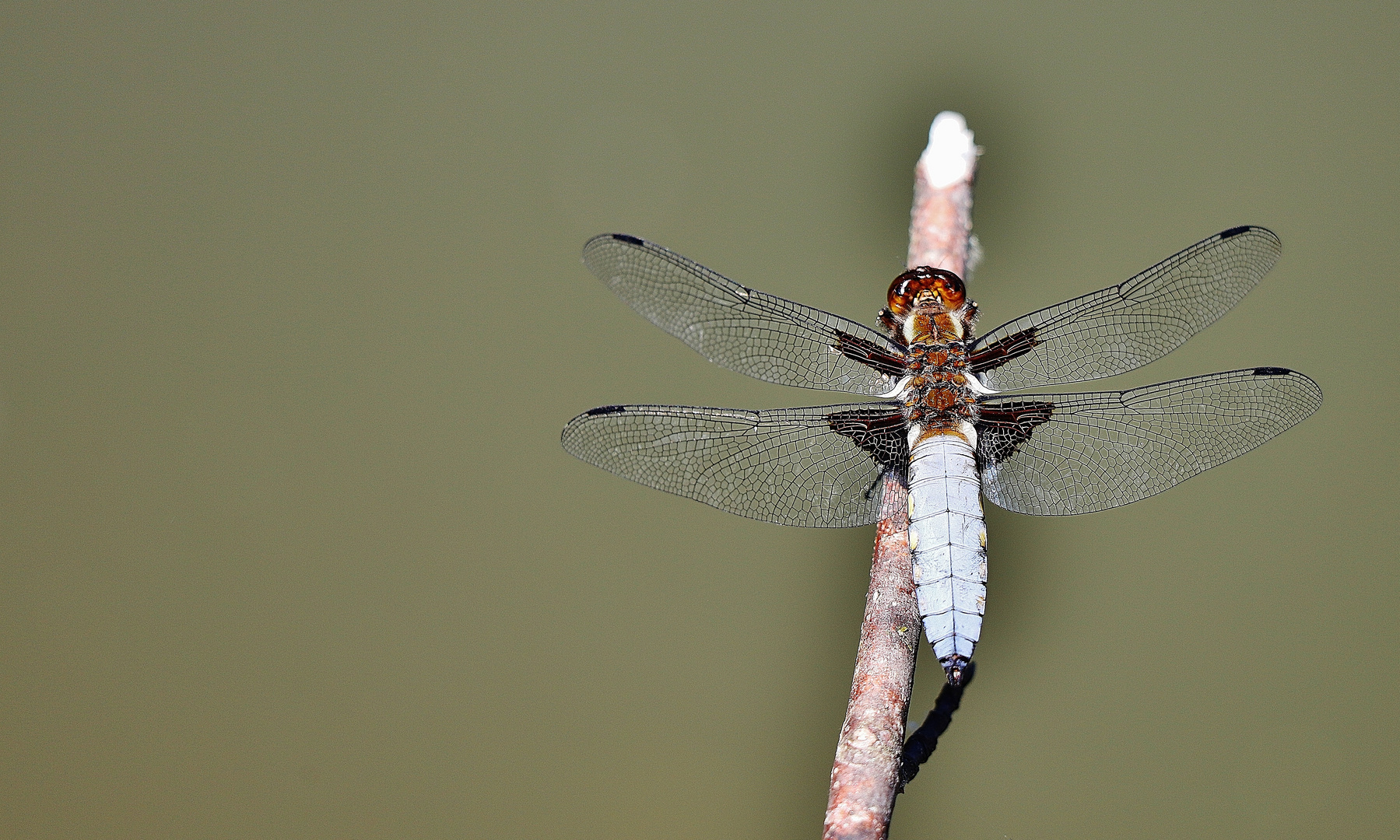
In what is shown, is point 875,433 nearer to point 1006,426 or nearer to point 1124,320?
point 1006,426

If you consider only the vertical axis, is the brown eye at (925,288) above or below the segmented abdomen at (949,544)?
above

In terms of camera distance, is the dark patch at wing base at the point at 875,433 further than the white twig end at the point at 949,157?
No

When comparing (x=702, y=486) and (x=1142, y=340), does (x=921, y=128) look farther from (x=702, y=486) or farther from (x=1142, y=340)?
(x=702, y=486)

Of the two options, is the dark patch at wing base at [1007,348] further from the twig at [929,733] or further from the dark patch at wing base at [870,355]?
the twig at [929,733]

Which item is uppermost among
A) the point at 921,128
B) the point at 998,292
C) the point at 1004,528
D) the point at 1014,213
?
the point at 921,128

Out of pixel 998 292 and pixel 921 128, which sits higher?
pixel 921 128

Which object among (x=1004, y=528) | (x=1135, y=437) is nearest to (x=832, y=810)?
(x=1135, y=437)

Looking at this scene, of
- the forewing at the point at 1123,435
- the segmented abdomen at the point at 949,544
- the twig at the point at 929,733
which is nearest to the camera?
the twig at the point at 929,733

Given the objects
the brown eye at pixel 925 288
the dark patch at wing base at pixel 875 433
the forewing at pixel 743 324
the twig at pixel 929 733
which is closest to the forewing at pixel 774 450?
the dark patch at wing base at pixel 875 433
